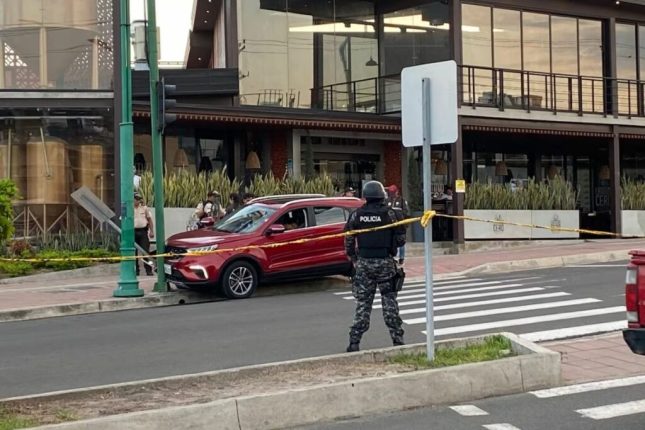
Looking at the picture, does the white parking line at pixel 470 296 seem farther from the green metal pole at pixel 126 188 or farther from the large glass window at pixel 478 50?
the large glass window at pixel 478 50

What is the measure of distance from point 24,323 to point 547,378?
26.7ft

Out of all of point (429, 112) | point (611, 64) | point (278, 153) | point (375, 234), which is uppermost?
point (611, 64)

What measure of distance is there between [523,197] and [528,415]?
1790 cm

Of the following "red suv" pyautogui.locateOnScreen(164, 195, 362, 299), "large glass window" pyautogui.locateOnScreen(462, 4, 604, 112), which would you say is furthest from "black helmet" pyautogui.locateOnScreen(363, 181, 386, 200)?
"large glass window" pyautogui.locateOnScreen(462, 4, 604, 112)

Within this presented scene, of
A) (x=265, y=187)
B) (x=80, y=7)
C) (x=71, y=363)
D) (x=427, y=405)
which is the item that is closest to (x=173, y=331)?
(x=71, y=363)

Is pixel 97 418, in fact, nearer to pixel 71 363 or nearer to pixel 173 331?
pixel 71 363

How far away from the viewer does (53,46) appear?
64.6ft

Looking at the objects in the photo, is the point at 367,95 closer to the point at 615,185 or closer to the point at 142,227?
the point at 615,185

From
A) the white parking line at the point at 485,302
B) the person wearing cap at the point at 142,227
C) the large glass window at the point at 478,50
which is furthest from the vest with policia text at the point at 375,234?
the large glass window at the point at 478,50

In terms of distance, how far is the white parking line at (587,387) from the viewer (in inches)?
268

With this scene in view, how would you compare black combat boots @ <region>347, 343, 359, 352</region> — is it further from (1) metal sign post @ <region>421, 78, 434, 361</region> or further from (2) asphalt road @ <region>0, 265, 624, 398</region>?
(1) metal sign post @ <region>421, 78, 434, 361</region>

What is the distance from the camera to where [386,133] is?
79.1 ft

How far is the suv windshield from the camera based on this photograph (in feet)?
46.2

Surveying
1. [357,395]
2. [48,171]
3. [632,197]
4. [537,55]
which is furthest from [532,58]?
[357,395]
